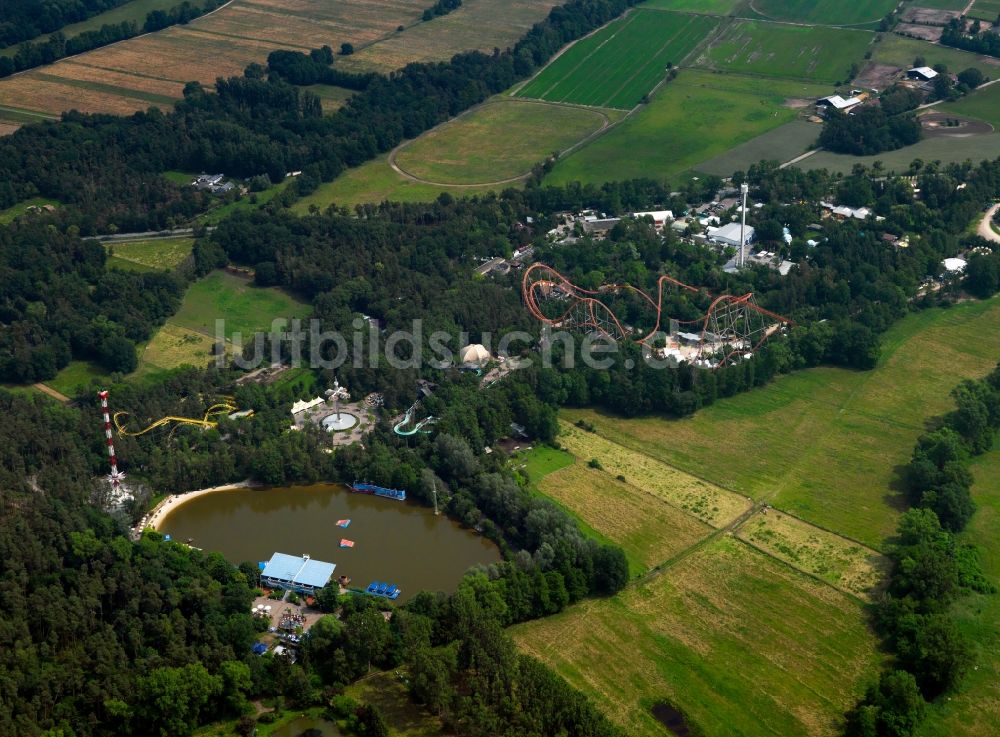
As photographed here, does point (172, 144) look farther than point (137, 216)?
Yes

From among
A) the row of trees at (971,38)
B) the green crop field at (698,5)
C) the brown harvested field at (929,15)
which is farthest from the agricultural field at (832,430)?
the green crop field at (698,5)

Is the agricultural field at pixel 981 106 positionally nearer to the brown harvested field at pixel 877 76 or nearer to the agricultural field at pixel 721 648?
the brown harvested field at pixel 877 76

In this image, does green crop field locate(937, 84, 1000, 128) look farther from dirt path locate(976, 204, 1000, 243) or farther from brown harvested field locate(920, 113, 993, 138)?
dirt path locate(976, 204, 1000, 243)

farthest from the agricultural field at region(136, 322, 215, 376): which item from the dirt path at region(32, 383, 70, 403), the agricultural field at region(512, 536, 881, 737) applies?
the agricultural field at region(512, 536, 881, 737)

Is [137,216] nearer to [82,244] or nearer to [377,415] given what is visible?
[82,244]

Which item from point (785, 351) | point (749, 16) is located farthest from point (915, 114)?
point (785, 351)
